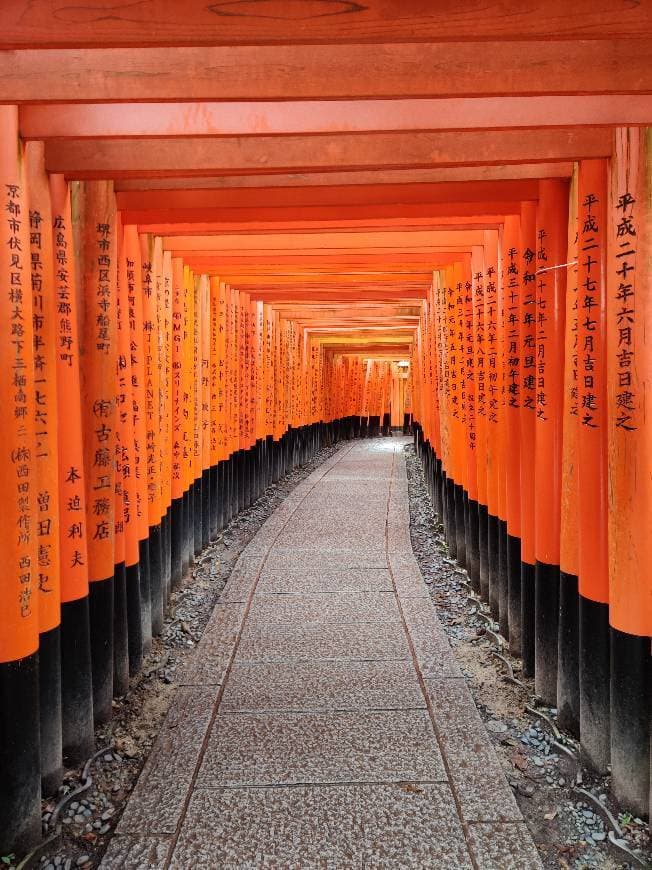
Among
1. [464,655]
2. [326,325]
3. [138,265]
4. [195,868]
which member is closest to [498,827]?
[195,868]

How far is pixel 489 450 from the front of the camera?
525 centimetres

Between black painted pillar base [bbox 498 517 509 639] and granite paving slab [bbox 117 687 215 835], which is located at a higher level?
black painted pillar base [bbox 498 517 509 639]

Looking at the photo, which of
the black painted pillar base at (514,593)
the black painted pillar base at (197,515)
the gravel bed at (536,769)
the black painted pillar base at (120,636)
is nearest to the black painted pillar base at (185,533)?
the black painted pillar base at (197,515)

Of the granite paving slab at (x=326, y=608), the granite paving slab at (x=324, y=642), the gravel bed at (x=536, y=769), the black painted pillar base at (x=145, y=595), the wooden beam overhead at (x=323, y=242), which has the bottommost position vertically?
the gravel bed at (x=536, y=769)

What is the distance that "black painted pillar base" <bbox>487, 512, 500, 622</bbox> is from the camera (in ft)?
16.9

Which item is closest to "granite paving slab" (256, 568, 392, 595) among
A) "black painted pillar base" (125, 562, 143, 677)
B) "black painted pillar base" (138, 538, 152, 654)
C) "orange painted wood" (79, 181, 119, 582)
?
"black painted pillar base" (138, 538, 152, 654)

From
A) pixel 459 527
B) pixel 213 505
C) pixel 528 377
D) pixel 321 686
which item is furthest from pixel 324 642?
pixel 213 505

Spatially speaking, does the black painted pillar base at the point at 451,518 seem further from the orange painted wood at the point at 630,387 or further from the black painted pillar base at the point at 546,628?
the orange painted wood at the point at 630,387

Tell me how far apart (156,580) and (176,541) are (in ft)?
3.52

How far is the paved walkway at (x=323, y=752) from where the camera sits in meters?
2.58

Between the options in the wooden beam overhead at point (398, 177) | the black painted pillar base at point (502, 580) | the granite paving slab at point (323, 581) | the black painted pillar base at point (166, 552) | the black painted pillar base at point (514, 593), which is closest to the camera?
the wooden beam overhead at point (398, 177)

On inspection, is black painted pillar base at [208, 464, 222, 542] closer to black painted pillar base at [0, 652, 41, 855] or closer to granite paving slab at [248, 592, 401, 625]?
granite paving slab at [248, 592, 401, 625]

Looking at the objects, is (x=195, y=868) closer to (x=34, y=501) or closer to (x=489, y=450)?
(x=34, y=501)

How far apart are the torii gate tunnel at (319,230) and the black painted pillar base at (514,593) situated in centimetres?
2
